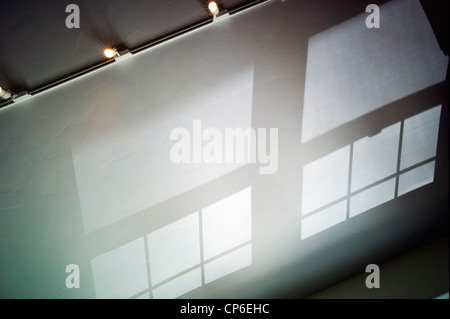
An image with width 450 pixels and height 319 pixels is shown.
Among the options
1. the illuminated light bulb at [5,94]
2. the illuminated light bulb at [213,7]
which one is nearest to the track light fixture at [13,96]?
the illuminated light bulb at [5,94]

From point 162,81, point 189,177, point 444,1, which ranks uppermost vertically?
point 444,1

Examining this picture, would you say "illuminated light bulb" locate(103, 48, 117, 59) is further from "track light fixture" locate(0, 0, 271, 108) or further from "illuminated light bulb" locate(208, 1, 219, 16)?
"illuminated light bulb" locate(208, 1, 219, 16)

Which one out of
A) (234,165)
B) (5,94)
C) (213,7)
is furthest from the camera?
(234,165)

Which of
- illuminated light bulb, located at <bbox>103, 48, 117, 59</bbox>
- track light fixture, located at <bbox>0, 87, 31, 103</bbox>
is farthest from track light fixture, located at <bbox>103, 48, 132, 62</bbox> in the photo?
track light fixture, located at <bbox>0, 87, 31, 103</bbox>

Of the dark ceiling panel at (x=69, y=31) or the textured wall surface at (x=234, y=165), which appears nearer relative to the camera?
the dark ceiling panel at (x=69, y=31)

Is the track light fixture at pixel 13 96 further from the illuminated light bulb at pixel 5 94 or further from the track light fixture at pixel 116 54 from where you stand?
the track light fixture at pixel 116 54

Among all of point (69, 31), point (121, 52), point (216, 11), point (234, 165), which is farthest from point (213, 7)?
point (234, 165)

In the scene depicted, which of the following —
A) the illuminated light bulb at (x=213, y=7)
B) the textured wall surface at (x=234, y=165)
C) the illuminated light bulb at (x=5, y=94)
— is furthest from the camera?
the textured wall surface at (x=234, y=165)

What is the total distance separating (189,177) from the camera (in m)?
2.72

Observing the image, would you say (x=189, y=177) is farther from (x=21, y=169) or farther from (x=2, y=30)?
(x=2, y=30)

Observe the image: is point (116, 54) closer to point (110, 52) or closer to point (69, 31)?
point (110, 52)

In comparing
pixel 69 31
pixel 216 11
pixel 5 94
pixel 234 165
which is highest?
pixel 216 11
